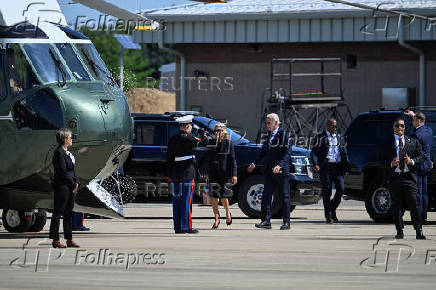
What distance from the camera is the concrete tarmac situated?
12.0m

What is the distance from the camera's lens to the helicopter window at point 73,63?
1738 centimetres

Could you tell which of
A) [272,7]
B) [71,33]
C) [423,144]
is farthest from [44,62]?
[272,7]

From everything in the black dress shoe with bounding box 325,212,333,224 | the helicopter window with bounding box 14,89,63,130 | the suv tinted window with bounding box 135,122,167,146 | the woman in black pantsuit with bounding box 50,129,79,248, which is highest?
the helicopter window with bounding box 14,89,63,130

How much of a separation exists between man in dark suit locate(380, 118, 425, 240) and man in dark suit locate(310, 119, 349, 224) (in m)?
3.86

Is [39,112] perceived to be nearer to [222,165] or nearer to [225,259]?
[225,259]

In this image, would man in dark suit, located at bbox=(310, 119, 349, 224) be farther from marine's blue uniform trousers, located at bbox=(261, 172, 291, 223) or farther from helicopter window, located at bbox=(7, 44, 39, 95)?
helicopter window, located at bbox=(7, 44, 39, 95)

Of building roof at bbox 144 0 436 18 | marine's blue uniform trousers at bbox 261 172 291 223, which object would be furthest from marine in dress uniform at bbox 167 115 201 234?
building roof at bbox 144 0 436 18

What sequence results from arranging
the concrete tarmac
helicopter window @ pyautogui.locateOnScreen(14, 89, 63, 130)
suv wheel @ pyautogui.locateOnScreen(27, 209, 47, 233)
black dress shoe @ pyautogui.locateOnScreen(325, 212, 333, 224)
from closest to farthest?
the concrete tarmac, helicopter window @ pyautogui.locateOnScreen(14, 89, 63, 130), suv wheel @ pyautogui.locateOnScreen(27, 209, 47, 233), black dress shoe @ pyautogui.locateOnScreen(325, 212, 333, 224)

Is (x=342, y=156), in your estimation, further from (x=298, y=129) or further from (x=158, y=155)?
(x=298, y=129)

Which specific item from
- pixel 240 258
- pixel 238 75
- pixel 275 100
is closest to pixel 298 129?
pixel 275 100

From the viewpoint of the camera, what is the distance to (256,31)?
38594mm

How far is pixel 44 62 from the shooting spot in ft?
56.1

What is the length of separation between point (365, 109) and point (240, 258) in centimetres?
2445

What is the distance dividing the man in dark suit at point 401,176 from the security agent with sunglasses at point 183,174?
302cm
